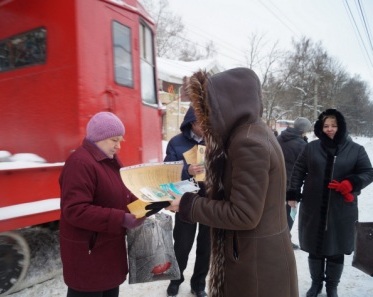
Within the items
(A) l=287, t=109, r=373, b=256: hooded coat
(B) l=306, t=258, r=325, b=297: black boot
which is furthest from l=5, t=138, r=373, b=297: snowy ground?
(A) l=287, t=109, r=373, b=256: hooded coat

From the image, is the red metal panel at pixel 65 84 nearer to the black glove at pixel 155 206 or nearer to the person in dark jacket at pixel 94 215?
the person in dark jacket at pixel 94 215

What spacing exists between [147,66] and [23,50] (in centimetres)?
155

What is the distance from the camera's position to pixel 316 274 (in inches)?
123

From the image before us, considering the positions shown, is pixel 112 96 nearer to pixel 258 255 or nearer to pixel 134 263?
pixel 134 263

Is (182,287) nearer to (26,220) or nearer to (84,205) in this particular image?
(26,220)

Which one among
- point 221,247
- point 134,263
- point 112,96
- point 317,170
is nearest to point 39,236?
point 112,96

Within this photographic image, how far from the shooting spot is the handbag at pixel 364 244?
269cm

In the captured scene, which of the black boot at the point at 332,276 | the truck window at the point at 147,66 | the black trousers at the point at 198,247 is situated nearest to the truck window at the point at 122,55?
the truck window at the point at 147,66

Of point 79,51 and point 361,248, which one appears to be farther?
point 79,51

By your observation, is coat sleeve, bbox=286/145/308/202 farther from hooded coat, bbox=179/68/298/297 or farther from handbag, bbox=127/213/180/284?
hooded coat, bbox=179/68/298/297

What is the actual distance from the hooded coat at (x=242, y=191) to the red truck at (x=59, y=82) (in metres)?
1.73

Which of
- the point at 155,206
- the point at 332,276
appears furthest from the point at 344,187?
the point at 155,206

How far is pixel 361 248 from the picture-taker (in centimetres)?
272

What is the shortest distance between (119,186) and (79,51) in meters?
1.92
